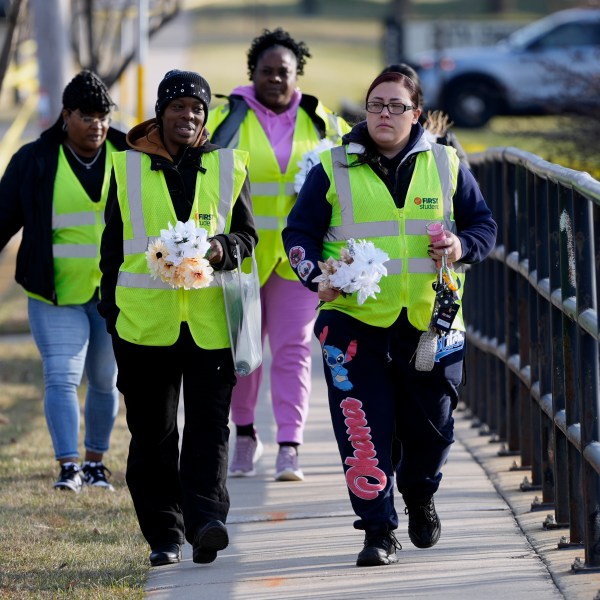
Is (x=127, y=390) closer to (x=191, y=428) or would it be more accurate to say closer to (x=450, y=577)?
(x=191, y=428)

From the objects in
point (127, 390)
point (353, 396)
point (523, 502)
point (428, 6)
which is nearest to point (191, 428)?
point (127, 390)

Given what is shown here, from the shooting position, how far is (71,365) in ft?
24.4

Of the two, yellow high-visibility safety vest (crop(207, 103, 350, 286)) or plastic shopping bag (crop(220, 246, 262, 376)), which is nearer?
plastic shopping bag (crop(220, 246, 262, 376))

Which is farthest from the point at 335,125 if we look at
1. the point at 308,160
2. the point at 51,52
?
the point at 51,52

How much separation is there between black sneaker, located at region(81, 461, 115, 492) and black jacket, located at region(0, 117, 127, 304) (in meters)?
0.88

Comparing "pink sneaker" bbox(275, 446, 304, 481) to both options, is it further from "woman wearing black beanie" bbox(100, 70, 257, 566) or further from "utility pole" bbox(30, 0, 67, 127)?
"utility pole" bbox(30, 0, 67, 127)

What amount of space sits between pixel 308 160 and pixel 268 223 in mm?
435

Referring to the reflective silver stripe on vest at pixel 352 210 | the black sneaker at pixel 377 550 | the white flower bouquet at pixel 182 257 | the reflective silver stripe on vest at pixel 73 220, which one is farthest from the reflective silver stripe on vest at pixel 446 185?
the reflective silver stripe on vest at pixel 73 220

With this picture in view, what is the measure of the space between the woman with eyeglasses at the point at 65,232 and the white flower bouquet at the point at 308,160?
2.87ft

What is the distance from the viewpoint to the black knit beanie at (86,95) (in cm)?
728

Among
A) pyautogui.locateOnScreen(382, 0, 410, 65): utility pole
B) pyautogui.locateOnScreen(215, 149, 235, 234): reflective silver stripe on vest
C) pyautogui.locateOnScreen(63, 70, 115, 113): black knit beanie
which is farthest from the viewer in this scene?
pyautogui.locateOnScreen(382, 0, 410, 65): utility pole

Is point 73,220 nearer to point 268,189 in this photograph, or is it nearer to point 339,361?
point 268,189

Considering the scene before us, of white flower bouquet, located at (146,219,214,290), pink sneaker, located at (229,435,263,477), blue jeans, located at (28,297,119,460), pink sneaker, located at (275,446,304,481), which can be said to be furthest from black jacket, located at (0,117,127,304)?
white flower bouquet, located at (146,219,214,290)

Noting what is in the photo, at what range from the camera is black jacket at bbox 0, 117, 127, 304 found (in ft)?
24.0
